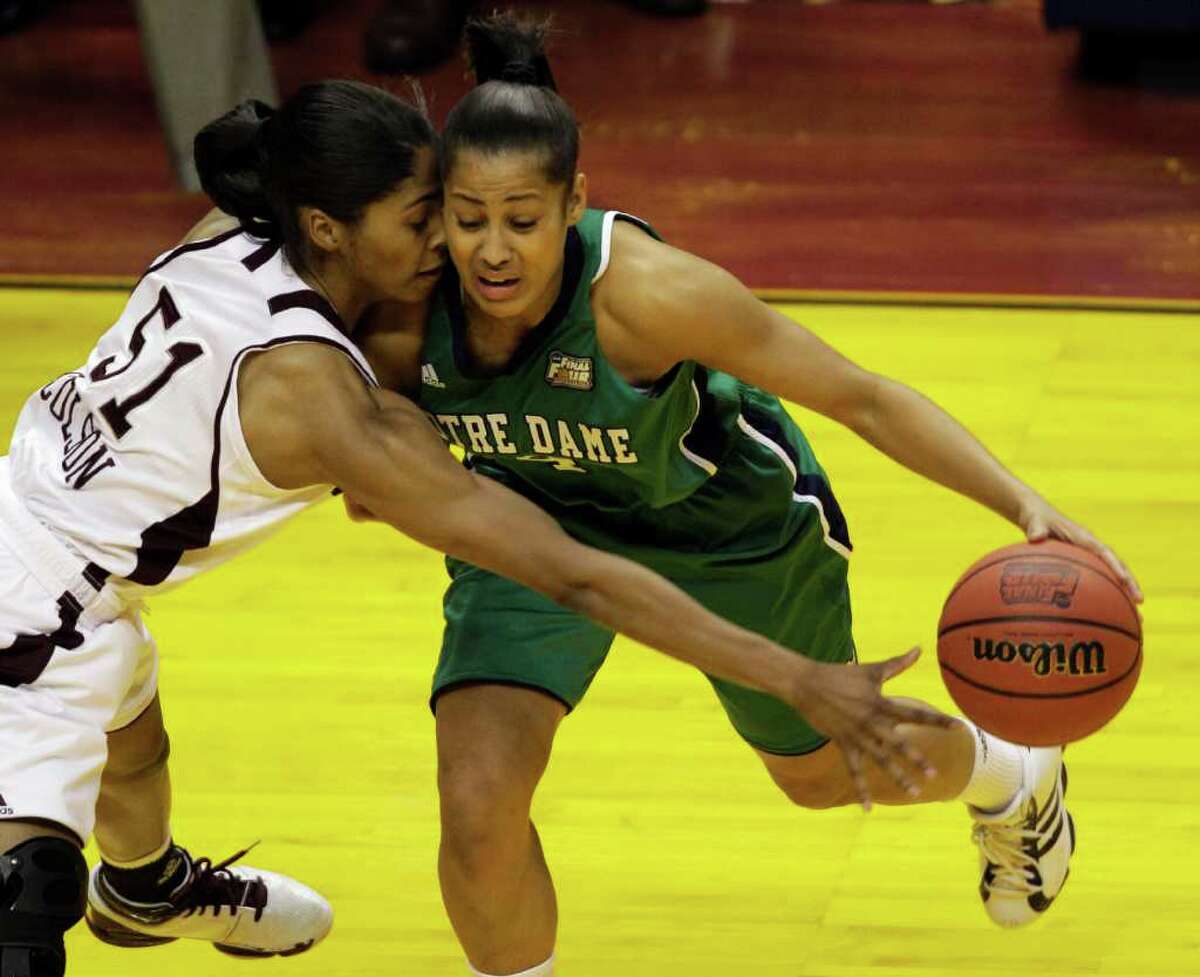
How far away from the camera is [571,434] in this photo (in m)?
3.23

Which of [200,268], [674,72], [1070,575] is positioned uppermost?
[200,268]

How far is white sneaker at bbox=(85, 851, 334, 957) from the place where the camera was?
369 centimetres

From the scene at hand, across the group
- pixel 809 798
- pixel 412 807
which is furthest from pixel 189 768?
pixel 809 798

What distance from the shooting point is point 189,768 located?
4379 millimetres

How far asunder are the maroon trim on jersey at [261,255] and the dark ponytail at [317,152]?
0.02m

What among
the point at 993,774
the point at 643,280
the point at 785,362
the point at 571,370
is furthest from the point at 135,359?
the point at 993,774

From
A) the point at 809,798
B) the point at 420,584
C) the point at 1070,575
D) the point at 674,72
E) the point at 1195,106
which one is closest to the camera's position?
the point at 1070,575

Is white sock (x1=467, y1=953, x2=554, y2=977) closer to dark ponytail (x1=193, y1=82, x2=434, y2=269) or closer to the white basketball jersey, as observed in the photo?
the white basketball jersey

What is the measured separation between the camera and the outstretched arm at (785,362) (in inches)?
124

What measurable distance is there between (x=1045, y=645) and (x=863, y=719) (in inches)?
19.7

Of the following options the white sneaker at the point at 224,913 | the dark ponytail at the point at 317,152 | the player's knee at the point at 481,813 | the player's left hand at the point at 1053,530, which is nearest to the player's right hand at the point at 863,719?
the player's left hand at the point at 1053,530

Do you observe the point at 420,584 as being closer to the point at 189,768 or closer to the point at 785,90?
the point at 189,768

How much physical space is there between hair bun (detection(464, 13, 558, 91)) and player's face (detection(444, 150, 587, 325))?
157 millimetres

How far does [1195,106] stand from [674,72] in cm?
203
